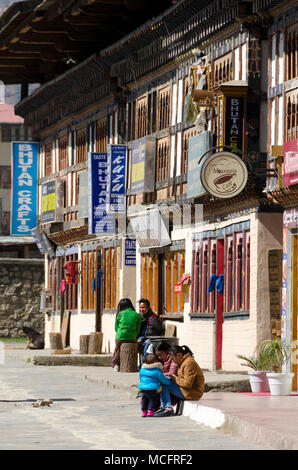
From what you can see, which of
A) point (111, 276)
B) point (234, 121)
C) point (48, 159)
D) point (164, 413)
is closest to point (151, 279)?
point (111, 276)

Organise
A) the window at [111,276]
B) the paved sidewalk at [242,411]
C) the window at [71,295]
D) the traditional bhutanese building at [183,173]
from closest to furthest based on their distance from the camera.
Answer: the paved sidewalk at [242,411] < the traditional bhutanese building at [183,173] < the window at [111,276] < the window at [71,295]

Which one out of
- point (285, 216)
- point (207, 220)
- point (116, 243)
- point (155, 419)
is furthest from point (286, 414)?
point (116, 243)

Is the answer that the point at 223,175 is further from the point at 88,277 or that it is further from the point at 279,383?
the point at 88,277

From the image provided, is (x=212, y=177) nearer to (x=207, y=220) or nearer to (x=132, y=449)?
(x=207, y=220)

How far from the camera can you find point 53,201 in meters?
43.4

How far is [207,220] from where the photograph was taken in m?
30.0

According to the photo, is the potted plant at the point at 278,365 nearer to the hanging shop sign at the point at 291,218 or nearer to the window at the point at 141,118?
the hanging shop sign at the point at 291,218

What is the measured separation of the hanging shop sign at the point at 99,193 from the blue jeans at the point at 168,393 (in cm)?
1886

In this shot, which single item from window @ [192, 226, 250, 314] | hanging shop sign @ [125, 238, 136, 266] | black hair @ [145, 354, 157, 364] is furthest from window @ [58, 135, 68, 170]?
black hair @ [145, 354, 157, 364]

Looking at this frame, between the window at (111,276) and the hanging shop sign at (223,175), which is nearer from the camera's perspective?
the hanging shop sign at (223,175)

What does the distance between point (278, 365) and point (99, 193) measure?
16069 mm

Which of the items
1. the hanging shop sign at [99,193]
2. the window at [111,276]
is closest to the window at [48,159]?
the window at [111,276]

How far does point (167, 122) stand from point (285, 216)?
31.1 feet

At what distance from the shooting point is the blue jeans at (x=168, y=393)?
18281 millimetres
